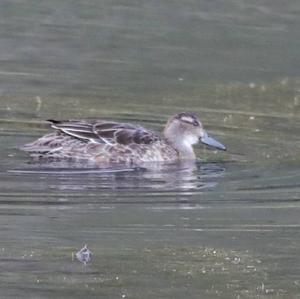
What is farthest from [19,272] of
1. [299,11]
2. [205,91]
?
[299,11]

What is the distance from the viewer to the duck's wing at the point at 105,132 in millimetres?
12453

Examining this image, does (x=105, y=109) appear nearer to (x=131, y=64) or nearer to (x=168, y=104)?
(x=168, y=104)

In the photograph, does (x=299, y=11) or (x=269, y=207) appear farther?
(x=299, y=11)

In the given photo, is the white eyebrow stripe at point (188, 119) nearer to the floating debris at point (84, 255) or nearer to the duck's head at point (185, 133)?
the duck's head at point (185, 133)

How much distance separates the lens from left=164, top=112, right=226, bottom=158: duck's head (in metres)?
12.9

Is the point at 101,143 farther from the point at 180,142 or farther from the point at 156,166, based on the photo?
the point at 180,142

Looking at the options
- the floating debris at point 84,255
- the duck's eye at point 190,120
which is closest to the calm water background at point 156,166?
the floating debris at point 84,255

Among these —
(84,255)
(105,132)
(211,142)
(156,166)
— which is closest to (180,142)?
(211,142)

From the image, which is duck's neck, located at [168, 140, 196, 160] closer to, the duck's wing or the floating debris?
the duck's wing

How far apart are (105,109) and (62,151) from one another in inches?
77.4

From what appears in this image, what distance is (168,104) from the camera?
14.8m

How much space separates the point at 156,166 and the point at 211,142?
57cm

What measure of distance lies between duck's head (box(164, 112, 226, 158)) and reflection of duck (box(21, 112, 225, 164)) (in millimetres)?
149

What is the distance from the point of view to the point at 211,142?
1270cm
